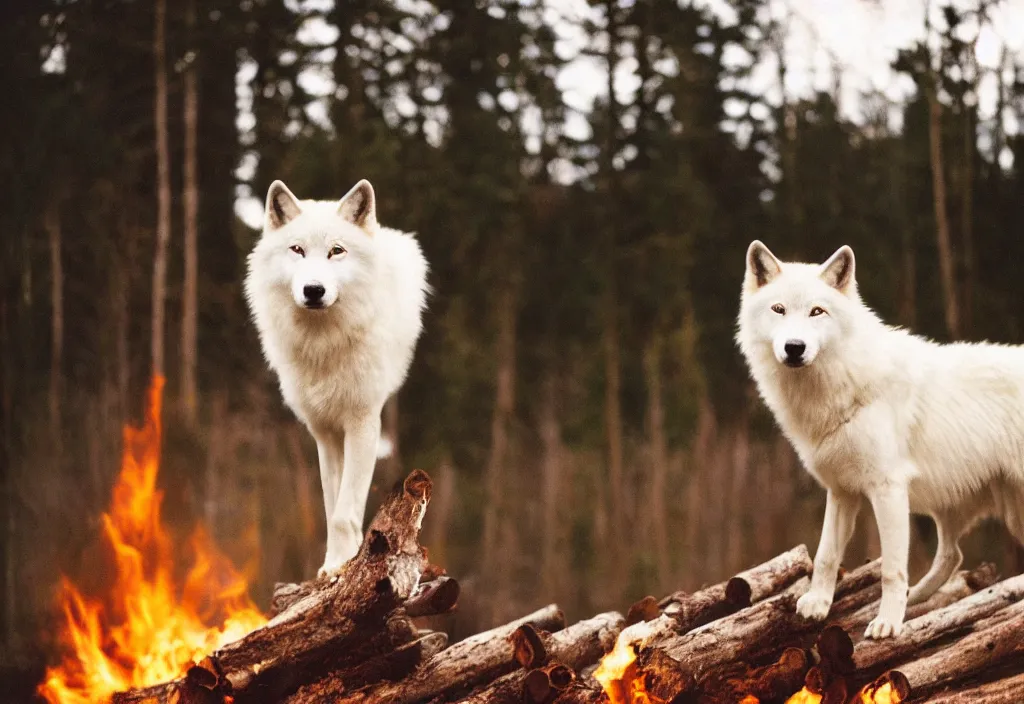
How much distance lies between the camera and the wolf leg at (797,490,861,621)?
13.4 feet

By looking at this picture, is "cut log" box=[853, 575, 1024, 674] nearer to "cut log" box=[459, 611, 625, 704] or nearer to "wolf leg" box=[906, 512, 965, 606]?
"wolf leg" box=[906, 512, 965, 606]

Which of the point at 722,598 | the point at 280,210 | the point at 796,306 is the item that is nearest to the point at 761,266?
the point at 796,306

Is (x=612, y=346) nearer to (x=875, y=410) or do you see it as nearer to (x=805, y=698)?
(x=875, y=410)

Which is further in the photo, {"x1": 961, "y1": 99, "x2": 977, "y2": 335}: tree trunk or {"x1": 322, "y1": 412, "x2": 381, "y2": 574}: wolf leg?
{"x1": 961, "y1": 99, "x2": 977, "y2": 335}: tree trunk

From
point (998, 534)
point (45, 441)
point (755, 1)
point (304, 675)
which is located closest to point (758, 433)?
point (998, 534)

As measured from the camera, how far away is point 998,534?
A: 7.55m

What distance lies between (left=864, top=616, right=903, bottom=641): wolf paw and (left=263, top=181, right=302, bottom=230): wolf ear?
3.03 m

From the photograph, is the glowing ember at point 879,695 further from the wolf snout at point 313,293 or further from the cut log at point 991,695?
the wolf snout at point 313,293

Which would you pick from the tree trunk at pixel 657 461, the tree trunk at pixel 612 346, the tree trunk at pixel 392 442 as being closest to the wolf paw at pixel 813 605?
the tree trunk at pixel 657 461

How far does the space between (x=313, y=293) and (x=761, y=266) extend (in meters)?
1.95

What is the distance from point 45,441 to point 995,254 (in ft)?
27.6

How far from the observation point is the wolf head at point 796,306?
3715 mm

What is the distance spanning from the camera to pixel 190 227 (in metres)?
9.16

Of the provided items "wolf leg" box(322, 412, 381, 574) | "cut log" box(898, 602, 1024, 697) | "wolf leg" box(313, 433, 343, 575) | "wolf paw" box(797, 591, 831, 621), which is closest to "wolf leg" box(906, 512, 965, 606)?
"cut log" box(898, 602, 1024, 697)
